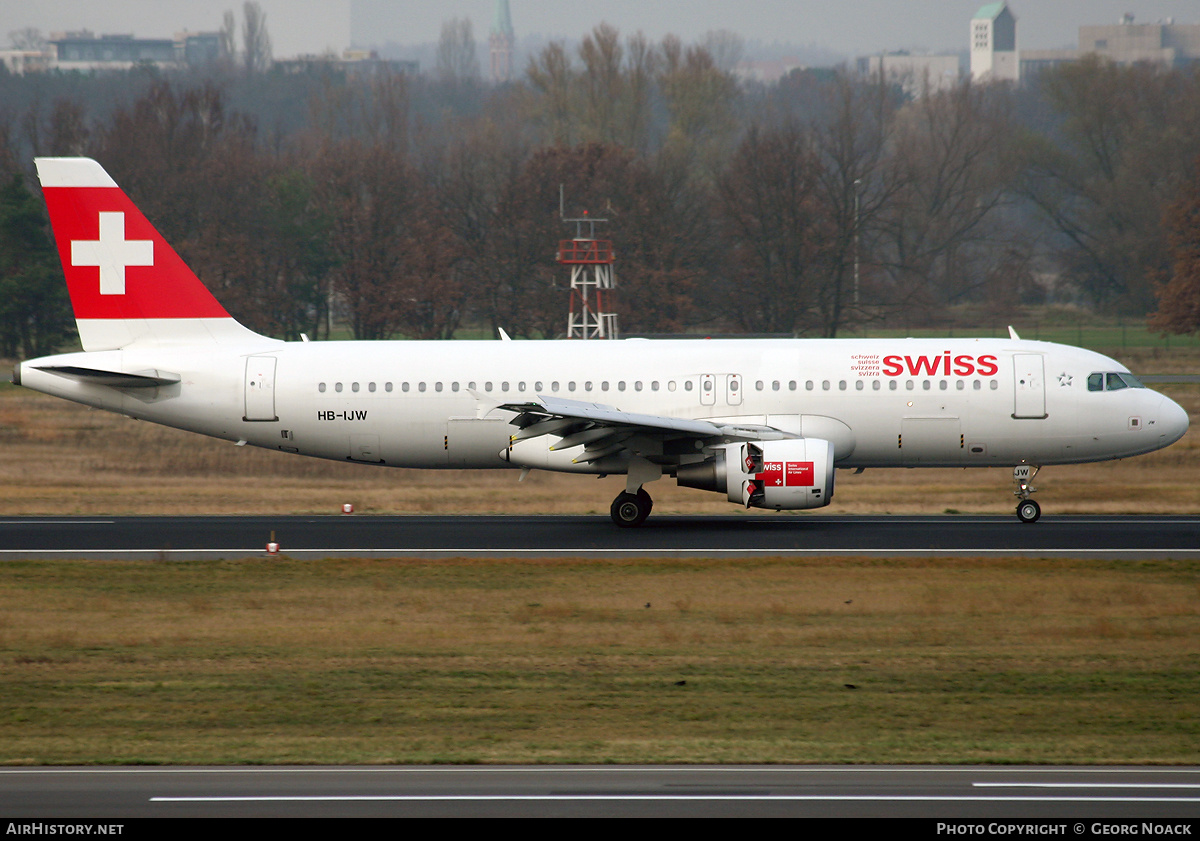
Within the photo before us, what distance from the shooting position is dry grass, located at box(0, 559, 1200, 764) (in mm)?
12773

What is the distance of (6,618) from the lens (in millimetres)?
18891

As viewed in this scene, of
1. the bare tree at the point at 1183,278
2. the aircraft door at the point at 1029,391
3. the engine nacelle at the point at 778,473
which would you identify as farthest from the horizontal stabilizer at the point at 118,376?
the bare tree at the point at 1183,278

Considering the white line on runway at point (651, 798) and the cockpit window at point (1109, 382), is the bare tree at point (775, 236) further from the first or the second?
the white line on runway at point (651, 798)

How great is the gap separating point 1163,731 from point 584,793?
20.0ft

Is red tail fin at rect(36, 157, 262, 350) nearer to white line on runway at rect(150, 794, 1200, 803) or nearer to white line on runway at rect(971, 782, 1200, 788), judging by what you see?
white line on runway at rect(150, 794, 1200, 803)

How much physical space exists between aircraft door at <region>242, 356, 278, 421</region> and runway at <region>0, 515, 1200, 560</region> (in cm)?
239

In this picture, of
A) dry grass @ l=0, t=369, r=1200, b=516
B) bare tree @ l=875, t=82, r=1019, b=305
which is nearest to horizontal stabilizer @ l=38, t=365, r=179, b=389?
dry grass @ l=0, t=369, r=1200, b=516

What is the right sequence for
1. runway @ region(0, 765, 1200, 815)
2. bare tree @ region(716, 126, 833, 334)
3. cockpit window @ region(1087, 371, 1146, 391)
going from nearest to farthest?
runway @ region(0, 765, 1200, 815), cockpit window @ region(1087, 371, 1146, 391), bare tree @ region(716, 126, 833, 334)

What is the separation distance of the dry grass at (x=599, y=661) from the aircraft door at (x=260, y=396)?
6172 mm

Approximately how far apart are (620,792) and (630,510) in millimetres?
16660

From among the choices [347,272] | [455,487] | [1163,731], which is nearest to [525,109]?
[347,272]

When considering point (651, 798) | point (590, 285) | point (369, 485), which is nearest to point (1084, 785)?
point (651, 798)

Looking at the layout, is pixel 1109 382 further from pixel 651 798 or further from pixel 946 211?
pixel 946 211

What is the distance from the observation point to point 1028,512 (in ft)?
90.4
